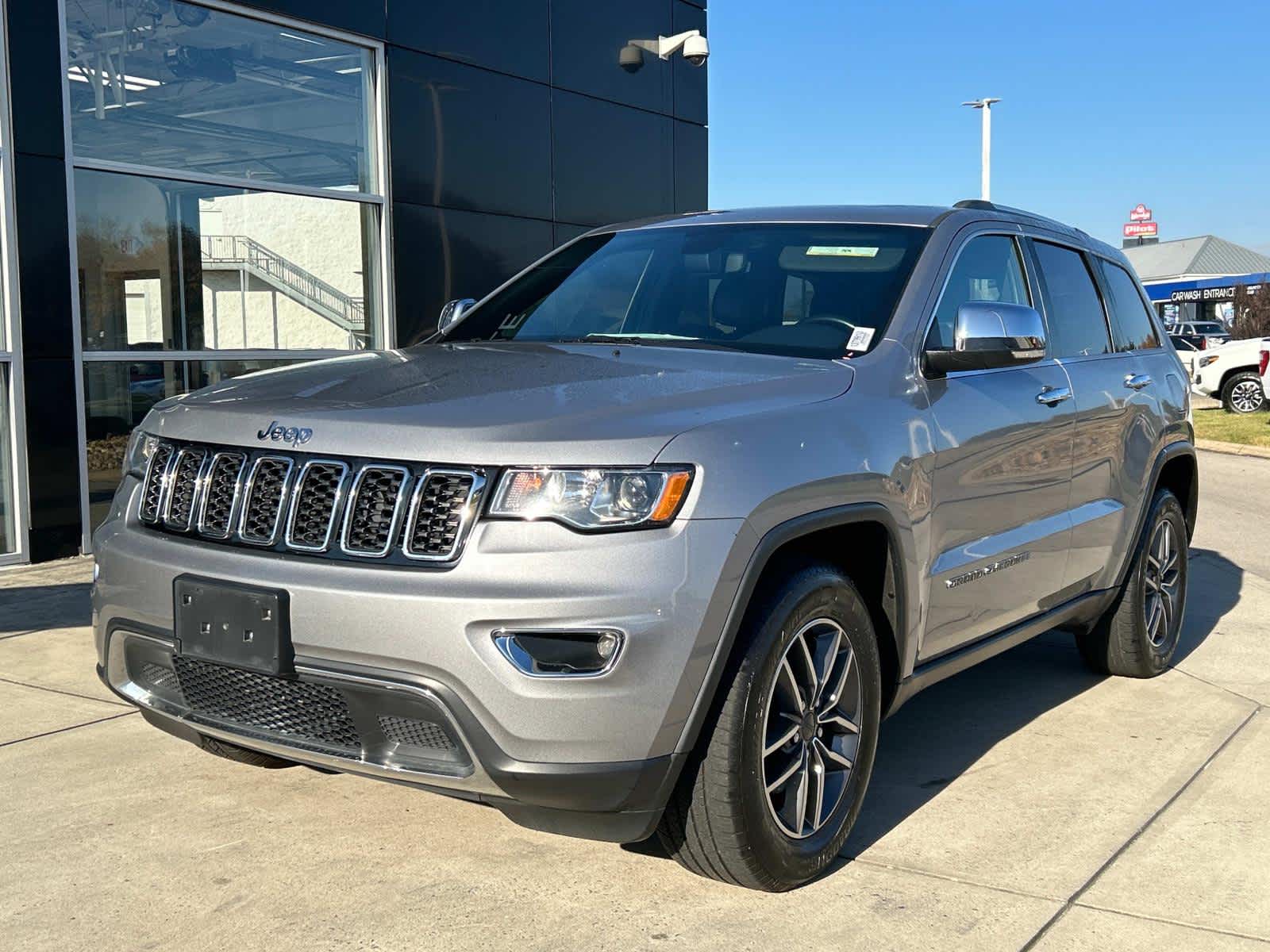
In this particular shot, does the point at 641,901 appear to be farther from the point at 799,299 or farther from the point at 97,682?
the point at 97,682

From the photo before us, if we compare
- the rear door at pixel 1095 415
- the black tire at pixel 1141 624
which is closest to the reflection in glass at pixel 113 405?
the rear door at pixel 1095 415

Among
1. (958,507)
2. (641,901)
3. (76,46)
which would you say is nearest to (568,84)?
(76,46)

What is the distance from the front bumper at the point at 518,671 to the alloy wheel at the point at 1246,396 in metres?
22.7

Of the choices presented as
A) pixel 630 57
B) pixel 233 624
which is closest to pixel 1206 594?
pixel 233 624

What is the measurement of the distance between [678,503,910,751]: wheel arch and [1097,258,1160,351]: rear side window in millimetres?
2333

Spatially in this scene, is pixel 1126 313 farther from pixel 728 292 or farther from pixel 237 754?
pixel 237 754

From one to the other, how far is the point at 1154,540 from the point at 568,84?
9002 mm

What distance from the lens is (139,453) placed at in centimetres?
374

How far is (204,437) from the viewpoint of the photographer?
3441mm

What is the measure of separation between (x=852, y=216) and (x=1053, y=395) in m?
0.93

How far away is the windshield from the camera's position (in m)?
4.11

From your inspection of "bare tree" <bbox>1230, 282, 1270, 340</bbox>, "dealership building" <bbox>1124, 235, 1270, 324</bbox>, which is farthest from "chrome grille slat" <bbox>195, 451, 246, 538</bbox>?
"dealership building" <bbox>1124, 235, 1270, 324</bbox>

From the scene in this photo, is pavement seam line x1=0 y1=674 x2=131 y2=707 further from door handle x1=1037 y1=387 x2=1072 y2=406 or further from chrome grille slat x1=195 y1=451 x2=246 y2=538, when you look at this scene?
door handle x1=1037 y1=387 x2=1072 y2=406

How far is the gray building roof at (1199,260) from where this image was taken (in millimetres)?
71062
